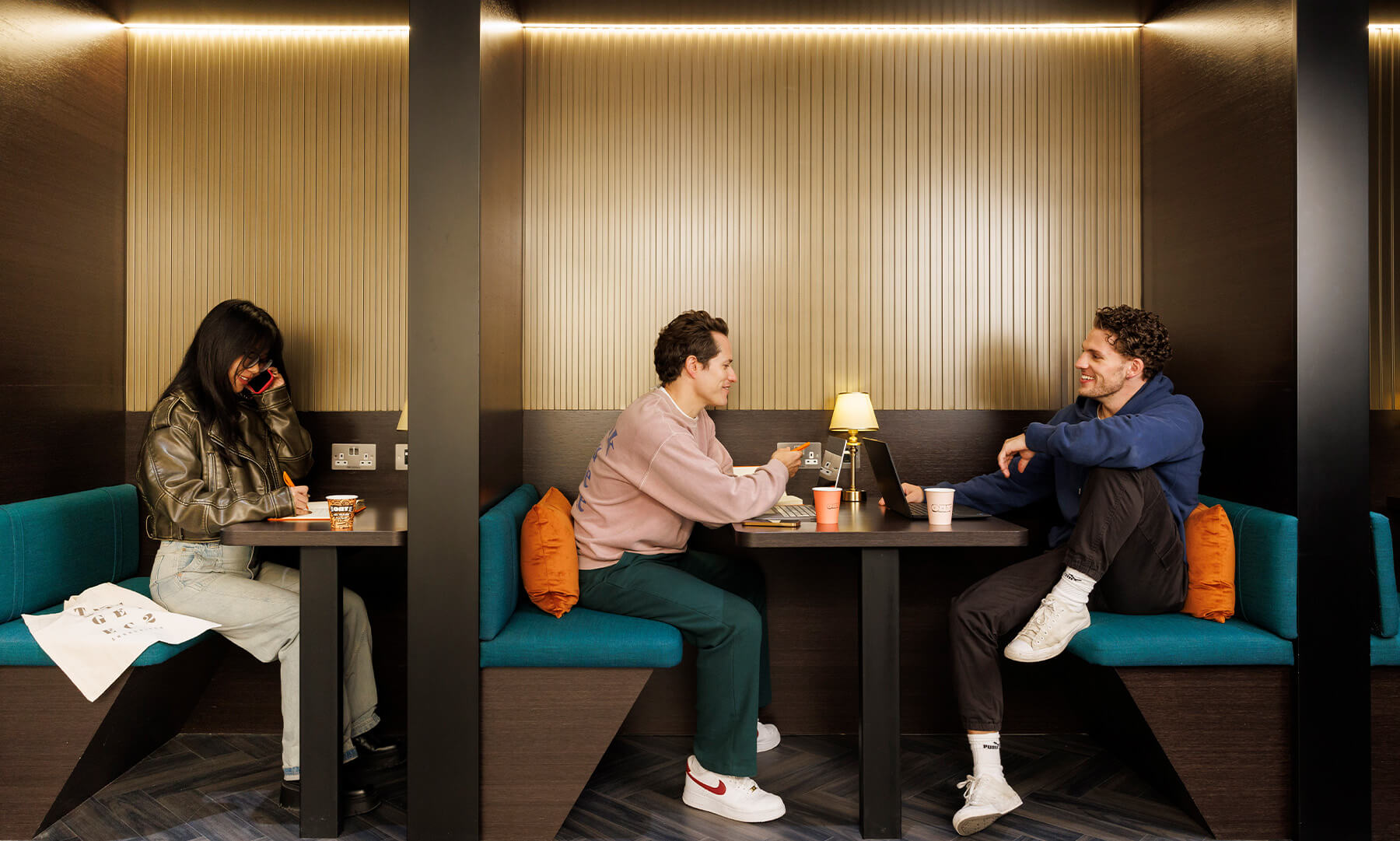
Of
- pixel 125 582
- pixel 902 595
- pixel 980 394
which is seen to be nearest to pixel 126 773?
pixel 125 582

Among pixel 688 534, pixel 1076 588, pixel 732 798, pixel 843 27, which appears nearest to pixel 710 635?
pixel 688 534

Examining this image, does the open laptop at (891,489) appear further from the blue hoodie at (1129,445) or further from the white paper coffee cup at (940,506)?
the blue hoodie at (1129,445)

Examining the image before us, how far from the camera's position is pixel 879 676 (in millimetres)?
2477

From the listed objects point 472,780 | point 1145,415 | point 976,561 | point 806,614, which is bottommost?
point 472,780

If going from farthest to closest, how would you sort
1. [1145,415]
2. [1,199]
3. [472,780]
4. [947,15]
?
[947,15] < [1,199] < [1145,415] < [472,780]

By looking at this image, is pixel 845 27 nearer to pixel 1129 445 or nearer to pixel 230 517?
pixel 1129 445

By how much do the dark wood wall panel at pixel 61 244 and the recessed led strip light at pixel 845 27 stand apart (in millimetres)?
1696

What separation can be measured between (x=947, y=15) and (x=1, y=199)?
3515mm

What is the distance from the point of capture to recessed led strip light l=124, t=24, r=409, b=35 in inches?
133

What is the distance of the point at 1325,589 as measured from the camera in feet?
8.04

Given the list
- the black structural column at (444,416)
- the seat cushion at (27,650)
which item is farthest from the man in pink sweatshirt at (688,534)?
the seat cushion at (27,650)

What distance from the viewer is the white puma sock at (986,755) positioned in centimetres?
247

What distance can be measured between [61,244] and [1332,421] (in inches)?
172

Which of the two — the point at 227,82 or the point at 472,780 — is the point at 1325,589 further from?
the point at 227,82
